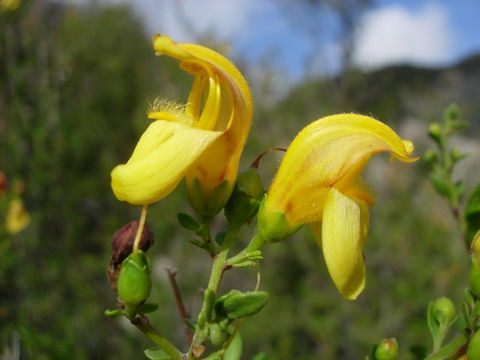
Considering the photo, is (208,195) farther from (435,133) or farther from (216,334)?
(435,133)

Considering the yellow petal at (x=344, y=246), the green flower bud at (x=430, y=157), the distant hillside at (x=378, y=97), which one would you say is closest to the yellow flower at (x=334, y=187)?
the yellow petal at (x=344, y=246)

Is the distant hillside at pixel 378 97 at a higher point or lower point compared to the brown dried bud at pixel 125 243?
lower

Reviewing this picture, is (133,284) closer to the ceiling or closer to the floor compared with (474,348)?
closer to the ceiling

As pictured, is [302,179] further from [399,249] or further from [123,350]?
[399,249]

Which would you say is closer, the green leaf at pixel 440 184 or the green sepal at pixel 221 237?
the green sepal at pixel 221 237

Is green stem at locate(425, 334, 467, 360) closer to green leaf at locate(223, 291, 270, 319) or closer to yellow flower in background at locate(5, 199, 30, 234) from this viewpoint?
green leaf at locate(223, 291, 270, 319)

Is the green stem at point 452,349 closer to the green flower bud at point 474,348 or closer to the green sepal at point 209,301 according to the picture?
the green flower bud at point 474,348

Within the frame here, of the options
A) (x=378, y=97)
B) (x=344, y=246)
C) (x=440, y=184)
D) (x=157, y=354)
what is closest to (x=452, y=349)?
(x=344, y=246)
